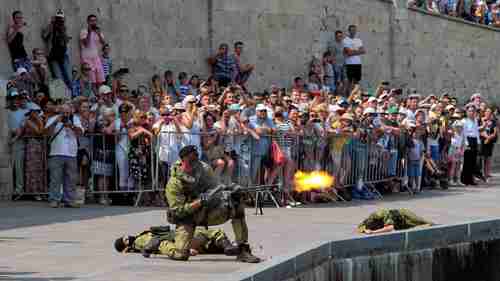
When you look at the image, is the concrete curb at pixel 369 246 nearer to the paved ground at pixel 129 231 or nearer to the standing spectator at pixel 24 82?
the paved ground at pixel 129 231

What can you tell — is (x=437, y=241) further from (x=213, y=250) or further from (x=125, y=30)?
(x=125, y=30)

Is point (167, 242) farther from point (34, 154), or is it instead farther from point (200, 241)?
point (34, 154)

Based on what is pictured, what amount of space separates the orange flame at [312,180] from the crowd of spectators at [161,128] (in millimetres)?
144

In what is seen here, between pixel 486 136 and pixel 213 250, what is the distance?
1606cm

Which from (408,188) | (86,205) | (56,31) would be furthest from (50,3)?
(408,188)

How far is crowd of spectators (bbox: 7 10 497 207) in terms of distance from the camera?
65.6 ft

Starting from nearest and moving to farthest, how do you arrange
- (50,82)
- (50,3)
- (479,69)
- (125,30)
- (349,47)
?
(50,82) → (50,3) → (125,30) → (349,47) → (479,69)

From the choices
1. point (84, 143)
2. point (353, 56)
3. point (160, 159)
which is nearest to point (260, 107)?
point (160, 159)

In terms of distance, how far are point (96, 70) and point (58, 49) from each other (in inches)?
40.4

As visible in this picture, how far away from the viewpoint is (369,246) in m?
15.6

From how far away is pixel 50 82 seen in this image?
2197 cm

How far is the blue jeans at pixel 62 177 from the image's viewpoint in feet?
63.9

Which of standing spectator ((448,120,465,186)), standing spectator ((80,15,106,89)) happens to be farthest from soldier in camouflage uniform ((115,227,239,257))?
standing spectator ((448,120,465,186))

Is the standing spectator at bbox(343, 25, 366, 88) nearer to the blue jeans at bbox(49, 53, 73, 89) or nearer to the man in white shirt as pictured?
the blue jeans at bbox(49, 53, 73, 89)
